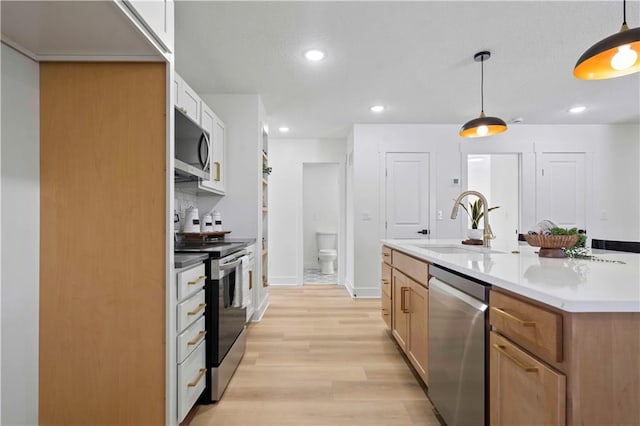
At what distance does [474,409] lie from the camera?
4.28ft

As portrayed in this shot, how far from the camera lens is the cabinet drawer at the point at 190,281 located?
162 cm

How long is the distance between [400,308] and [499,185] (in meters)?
4.79

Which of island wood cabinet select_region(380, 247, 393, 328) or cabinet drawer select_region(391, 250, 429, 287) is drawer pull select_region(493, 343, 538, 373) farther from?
island wood cabinet select_region(380, 247, 393, 328)

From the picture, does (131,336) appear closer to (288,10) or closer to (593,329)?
(593,329)

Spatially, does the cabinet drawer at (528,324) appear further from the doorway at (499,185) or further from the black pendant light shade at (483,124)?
the doorway at (499,185)

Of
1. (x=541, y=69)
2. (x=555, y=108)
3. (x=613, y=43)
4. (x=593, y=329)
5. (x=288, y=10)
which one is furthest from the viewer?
(x=555, y=108)

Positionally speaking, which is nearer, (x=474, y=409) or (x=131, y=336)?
(x=474, y=409)

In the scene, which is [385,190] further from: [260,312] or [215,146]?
[215,146]

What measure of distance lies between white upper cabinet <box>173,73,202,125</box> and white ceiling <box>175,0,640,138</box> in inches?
12.8

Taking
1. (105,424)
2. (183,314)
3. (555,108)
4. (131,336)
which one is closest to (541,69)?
(555,108)

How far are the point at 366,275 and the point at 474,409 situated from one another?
11.1 feet

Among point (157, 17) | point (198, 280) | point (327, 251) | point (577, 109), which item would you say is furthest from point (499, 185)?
point (157, 17)

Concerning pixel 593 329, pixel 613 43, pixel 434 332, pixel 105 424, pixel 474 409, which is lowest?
pixel 105 424

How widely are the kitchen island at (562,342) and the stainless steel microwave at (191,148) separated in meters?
1.96
